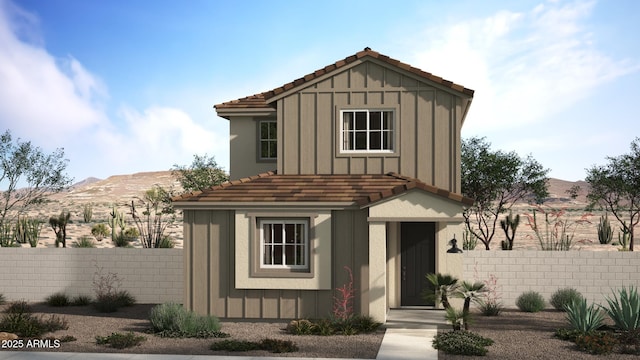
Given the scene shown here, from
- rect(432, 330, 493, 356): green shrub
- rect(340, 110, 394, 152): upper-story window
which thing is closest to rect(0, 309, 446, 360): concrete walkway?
rect(432, 330, 493, 356): green shrub

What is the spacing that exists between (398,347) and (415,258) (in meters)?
4.61

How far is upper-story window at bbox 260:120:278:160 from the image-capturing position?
18.8m

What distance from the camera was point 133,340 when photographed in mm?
12336

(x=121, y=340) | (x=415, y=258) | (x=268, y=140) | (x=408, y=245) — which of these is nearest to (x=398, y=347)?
(x=415, y=258)

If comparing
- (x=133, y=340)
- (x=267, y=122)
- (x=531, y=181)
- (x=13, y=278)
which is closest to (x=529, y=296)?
(x=267, y=122)

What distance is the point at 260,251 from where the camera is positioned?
588 inches

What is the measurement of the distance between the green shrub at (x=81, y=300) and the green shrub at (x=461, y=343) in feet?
34.0

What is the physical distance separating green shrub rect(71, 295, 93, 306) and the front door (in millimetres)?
8668

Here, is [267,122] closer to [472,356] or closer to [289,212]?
[289,212]

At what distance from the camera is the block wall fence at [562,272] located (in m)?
17.6

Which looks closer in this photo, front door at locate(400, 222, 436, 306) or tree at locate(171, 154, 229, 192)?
front door at locate(400, 222, 436, 306)

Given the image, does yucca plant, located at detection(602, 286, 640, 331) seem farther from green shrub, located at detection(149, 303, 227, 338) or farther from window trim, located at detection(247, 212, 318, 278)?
green shrub, located at detection(149, 303, 227, 338)

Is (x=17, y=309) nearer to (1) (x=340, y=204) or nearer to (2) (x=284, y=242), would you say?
(2) (x=284, y=242)

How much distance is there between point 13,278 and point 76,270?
200cm
